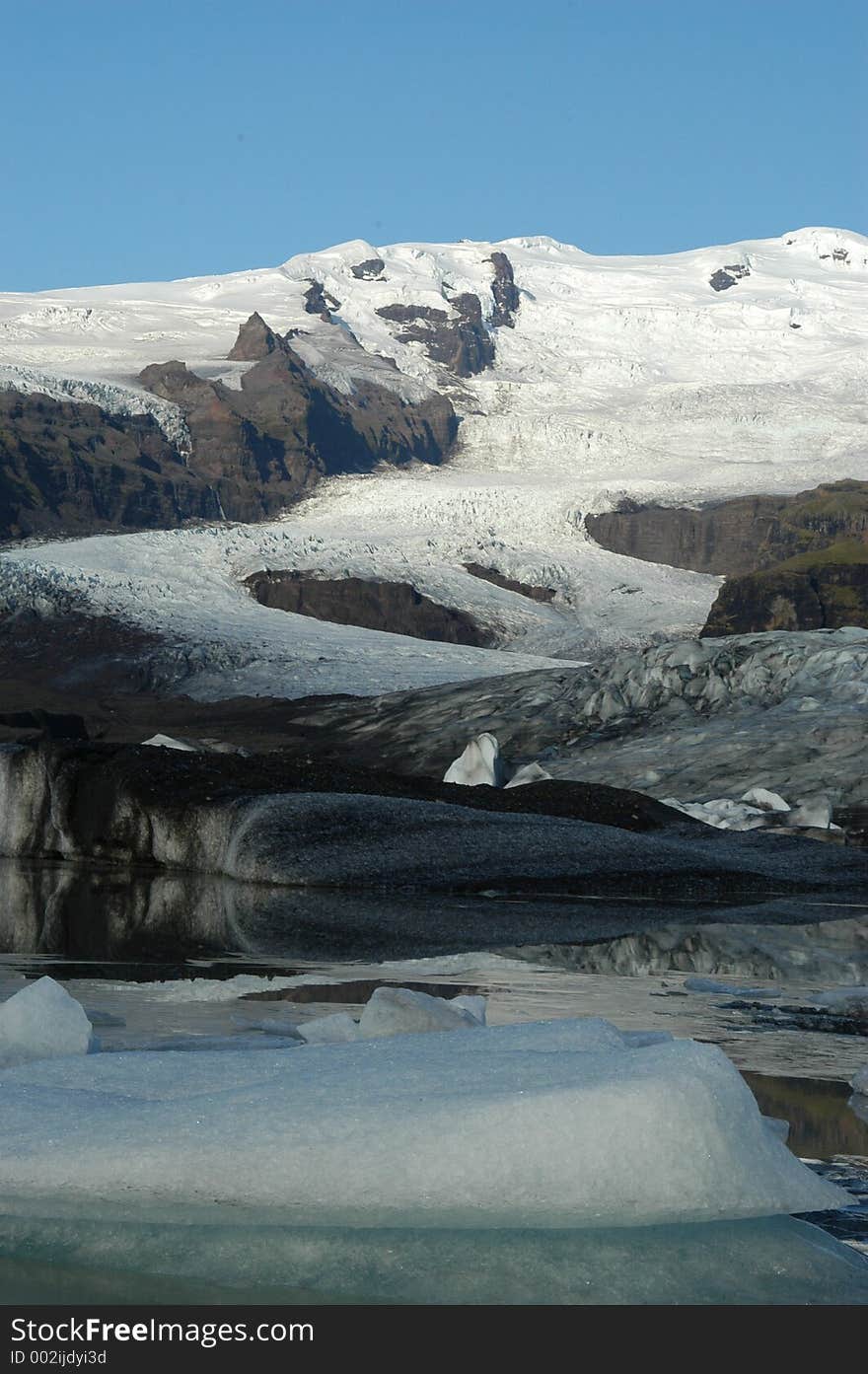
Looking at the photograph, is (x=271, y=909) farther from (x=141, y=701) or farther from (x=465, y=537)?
(x=465, y=537)

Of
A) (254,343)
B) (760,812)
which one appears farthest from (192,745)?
(254,343)

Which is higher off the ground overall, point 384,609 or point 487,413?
point 487,413

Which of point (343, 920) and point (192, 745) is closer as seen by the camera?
point (343, 920)

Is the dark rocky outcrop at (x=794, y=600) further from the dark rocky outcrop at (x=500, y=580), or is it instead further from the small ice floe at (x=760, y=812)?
the small ice floe at (x=760, y=812)

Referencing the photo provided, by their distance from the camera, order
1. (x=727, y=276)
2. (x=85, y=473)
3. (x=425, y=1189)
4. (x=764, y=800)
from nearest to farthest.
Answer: (x=425, y=1189) → (x=764, y=800) → (x=85, y=473) → (x=727, y=276)

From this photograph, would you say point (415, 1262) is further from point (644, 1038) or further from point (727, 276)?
point (727, 276)

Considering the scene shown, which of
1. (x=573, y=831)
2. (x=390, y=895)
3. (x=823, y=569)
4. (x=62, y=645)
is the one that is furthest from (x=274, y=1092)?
(x=823, y=569)

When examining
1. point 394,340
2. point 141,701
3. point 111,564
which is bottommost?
point 141,701

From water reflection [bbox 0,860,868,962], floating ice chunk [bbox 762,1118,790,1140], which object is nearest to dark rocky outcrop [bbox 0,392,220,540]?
water reflection [bbox 0,860,868,962]
